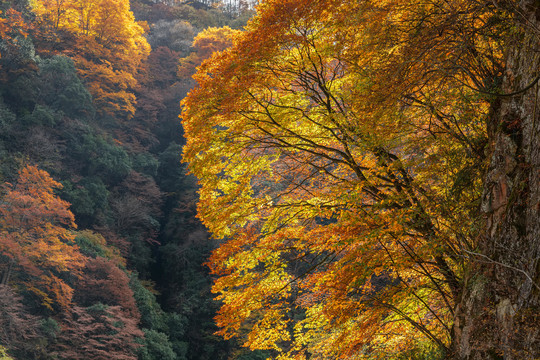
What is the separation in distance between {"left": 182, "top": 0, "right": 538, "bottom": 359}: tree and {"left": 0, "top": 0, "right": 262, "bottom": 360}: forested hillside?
7.09m

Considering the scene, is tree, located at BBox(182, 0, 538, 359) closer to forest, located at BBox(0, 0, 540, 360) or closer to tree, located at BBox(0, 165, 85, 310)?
forest, located at BBox(0, 0, 540, 360)

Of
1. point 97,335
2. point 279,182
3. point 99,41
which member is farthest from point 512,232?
point 99,41

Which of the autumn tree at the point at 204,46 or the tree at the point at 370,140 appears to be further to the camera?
the autumn tree at the point at 204,46

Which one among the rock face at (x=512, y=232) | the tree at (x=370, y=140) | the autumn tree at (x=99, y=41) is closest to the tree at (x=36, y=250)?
the tree at (x=370, y=140)

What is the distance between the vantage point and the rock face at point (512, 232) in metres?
2.66

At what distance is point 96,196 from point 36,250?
5833 mm

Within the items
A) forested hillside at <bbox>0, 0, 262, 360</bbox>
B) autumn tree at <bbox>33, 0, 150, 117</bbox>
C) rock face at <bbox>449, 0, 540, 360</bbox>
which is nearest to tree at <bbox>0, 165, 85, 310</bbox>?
forested hillside at <bbox>0, 0, 262, 360</bbox>

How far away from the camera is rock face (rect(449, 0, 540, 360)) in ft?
8.73

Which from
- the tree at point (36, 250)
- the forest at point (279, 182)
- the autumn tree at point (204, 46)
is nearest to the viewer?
the forest at point (279, 182)

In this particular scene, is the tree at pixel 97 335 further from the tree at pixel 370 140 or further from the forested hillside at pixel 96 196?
the tree at pixel 370 140

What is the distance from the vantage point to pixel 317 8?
3.89m

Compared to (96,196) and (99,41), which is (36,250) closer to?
(96,196)

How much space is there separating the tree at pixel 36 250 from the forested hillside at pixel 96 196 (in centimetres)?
4

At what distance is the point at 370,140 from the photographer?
3617 mm
